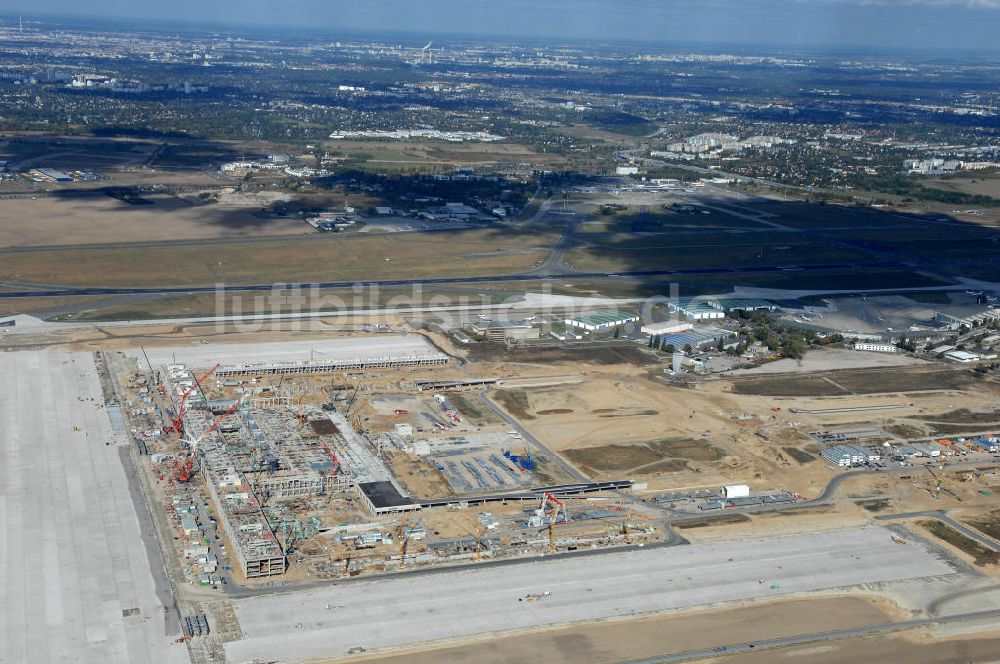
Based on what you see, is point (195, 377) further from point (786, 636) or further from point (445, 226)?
point (445, 226)

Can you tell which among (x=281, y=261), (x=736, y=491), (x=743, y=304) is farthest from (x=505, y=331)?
(x=736, y=491)

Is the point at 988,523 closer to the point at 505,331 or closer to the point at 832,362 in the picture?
the point at 832,362

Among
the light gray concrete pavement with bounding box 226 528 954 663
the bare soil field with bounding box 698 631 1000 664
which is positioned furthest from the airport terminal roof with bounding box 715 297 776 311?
the bare soil field with bounding box 698 631 1000 664

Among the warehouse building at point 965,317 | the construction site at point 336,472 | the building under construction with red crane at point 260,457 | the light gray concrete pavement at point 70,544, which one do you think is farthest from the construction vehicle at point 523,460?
the warehouse building at point 965,317

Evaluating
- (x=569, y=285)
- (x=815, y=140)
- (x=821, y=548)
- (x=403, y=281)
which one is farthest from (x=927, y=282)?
(x=815, y=140)

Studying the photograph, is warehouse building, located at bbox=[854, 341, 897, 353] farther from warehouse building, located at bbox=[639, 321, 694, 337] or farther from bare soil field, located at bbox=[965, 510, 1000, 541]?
bare soil field, located at bbox=[965, 510, 1000, 541]
